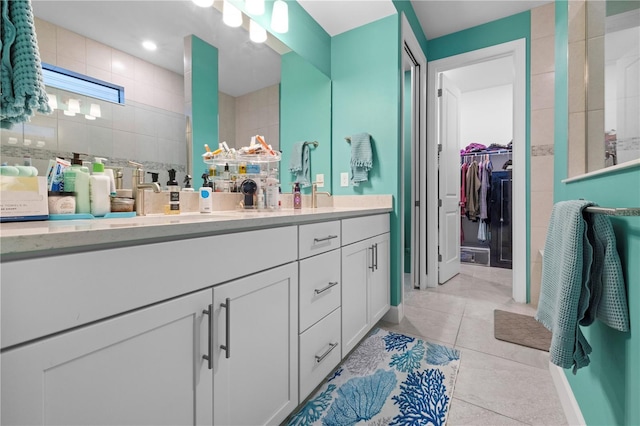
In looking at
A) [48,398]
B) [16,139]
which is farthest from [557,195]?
[16,139]

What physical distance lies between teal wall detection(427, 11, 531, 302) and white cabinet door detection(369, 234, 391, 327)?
4.84ft

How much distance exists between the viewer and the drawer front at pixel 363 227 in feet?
4.99

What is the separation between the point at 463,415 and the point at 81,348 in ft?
4.60

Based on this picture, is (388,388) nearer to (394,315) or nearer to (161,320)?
(394,315)

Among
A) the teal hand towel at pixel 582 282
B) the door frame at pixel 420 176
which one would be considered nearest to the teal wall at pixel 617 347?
the teal hand towel at pixel 582 282

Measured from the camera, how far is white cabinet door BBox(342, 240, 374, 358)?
4.94 feet

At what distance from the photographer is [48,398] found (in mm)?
502

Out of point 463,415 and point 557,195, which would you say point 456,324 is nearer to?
point 463,415

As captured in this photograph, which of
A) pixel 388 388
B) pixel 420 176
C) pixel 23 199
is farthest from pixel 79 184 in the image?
pixel 420 176

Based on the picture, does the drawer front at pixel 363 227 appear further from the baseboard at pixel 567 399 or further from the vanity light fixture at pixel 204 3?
the vanity light fixture at pixel 204 3

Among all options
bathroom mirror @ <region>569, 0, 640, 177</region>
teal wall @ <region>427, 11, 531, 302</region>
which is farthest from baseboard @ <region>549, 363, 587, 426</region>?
teal wall @ <region>427, 11, 531, 302</region>

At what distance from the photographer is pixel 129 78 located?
116 cm

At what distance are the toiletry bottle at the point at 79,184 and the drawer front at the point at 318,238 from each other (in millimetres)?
765

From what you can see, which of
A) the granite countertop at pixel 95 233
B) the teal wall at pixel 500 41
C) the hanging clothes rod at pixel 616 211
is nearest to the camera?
the granite countertop at pixel 95 233
